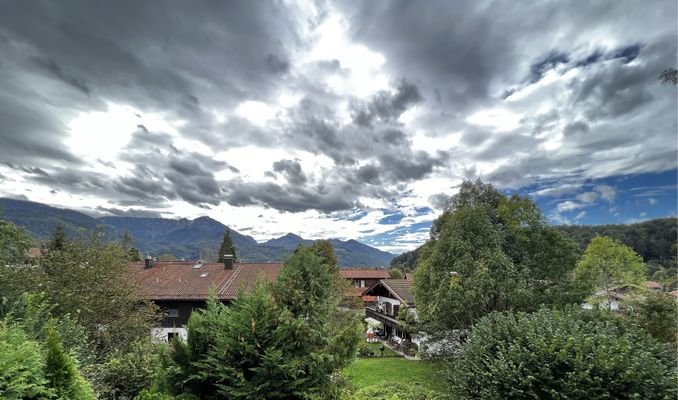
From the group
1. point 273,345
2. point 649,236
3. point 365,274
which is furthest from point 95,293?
point 649,236

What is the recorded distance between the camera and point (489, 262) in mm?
17375

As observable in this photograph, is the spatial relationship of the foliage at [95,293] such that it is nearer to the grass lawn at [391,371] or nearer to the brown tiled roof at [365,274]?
the grass lawn at [391,371]

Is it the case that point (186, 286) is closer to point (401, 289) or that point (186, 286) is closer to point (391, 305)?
point (391, 305)

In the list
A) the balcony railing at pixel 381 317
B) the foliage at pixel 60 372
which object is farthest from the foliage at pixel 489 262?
the foliage at pixel 60 372

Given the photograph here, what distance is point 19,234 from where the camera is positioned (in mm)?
30000

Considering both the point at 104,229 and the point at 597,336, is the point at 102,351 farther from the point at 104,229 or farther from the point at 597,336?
the point at 597,336

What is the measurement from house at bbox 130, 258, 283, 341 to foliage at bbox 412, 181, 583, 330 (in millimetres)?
13986

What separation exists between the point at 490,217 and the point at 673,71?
13.8 m

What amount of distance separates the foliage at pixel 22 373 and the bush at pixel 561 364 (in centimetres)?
976

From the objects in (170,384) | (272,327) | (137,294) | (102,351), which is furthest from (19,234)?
(272,327)

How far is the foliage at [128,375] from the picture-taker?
11875 mm

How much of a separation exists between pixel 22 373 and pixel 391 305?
110ft

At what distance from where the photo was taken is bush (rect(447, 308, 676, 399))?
7691mm

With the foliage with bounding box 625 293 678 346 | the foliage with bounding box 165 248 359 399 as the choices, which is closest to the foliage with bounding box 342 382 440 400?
the foliage with bounding box 165 248 359 399
